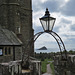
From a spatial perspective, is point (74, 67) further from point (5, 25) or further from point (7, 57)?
point (5, 25)

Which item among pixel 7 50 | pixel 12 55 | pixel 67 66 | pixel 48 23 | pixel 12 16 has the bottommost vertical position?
pixel 12 55

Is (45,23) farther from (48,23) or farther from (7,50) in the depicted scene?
(7,50)

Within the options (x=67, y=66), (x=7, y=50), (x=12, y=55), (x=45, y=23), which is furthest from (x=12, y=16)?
(x=45, y=23)

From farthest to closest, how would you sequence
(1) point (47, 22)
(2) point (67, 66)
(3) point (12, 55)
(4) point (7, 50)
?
(3) point (12, 55) → (4) point (7, 50) → (2) point (67, 66) → (1) point (47, 22)

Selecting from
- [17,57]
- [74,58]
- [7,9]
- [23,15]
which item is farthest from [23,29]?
[74,58]

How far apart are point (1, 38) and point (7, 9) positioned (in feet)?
23.6

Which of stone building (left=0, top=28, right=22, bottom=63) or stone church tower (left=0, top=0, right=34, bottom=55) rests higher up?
stone church tower (left=0, top=0, right=34, bottom=55)

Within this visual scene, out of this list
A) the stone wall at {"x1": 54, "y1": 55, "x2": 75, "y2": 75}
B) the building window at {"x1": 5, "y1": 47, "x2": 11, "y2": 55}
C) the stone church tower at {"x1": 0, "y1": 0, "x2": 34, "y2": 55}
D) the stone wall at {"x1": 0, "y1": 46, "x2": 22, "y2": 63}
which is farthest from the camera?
the stone church tower at {"x1": 0, "y1": 0, "x2": 34, "y2": 55}

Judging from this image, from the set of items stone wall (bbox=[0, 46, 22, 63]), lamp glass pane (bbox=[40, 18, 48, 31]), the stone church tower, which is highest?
the stone church tower

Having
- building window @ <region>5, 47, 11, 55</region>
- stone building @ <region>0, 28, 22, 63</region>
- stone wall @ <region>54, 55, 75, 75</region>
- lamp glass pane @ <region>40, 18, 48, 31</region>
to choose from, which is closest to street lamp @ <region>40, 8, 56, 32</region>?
lamp glass pane @ <region>40, 18, 48, 31</region>

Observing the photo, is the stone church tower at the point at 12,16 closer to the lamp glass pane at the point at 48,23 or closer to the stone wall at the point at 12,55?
the stone wall at the point at 12,55

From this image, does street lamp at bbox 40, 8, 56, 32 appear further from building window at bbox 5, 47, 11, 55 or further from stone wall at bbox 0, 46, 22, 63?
building window at bbox 5, 47, 11, 55

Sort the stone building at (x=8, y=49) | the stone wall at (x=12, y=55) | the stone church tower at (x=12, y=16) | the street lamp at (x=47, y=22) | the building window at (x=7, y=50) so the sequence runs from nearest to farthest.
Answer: the street lamp at (x=47, y=22), the stone building at (x=8, y=49), the stone wall at (x=12, y=55), the building window at (x=7, y=50), the stone church tower at (x=12, y=16)

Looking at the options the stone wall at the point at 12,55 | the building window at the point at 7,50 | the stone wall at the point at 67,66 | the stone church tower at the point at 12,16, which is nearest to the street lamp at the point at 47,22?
the stone wall at the point at 67,66
